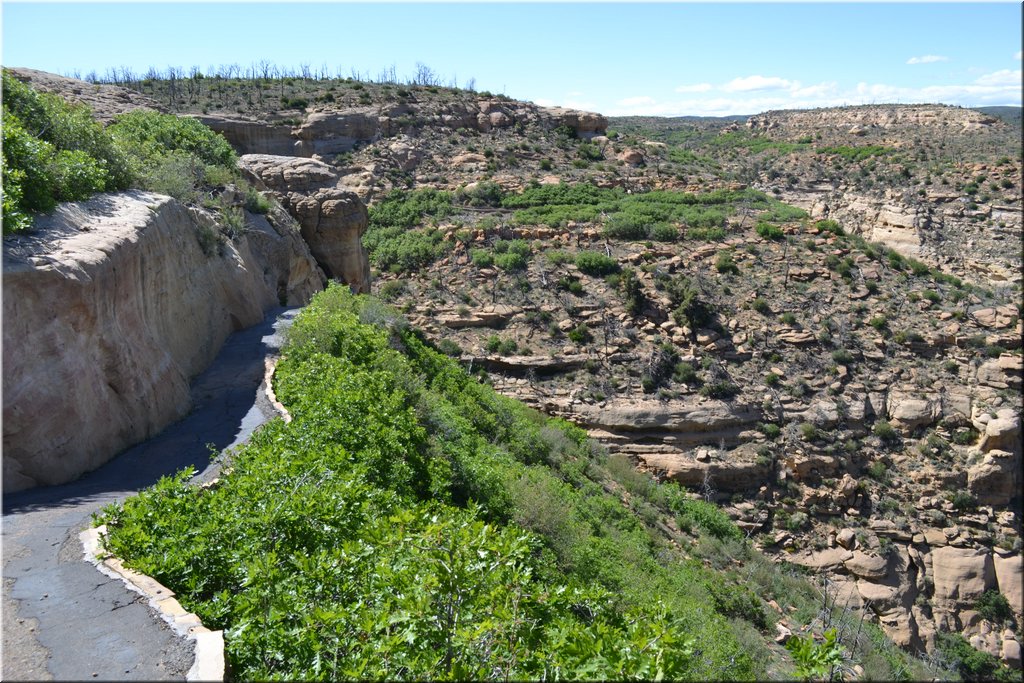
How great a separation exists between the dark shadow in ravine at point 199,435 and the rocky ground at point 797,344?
10270 millimetres

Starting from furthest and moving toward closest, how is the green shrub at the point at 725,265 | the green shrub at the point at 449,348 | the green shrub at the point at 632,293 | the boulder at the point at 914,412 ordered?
the green shrub at the point at 725,265 < the green shrub at the point at 632,293 < the green shrub at the point at 449,348 < the boulder at the point at 914,412

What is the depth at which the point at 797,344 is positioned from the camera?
27328 millimetres

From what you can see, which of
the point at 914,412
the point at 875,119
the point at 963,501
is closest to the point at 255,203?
the point at 914,412

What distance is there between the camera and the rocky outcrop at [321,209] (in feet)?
74.4

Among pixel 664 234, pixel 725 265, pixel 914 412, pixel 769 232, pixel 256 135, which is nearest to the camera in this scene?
pixel 914 412

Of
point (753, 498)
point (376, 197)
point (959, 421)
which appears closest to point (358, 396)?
point (753, 498)

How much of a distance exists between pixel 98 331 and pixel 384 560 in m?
5.86

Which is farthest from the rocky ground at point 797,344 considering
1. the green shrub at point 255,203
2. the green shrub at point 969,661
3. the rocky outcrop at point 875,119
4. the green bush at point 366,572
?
the green bush at point 366,572

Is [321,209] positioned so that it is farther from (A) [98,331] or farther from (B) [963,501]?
(B) [963,501]

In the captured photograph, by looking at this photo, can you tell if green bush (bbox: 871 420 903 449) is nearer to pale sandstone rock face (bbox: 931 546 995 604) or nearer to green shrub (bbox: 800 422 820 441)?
green shrub (bbox: 800 422 820 441)

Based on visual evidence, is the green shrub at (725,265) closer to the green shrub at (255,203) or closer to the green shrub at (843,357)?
the green shrub at (843,357)

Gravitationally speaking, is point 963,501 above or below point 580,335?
below

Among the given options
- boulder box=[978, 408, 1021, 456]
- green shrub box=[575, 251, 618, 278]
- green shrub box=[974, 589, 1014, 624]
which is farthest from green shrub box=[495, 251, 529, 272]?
green shrub box=[974, 589, 1014, 624]

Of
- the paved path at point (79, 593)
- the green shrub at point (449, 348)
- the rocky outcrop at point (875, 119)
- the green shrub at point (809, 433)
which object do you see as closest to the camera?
the paved path at point (79, 593)
